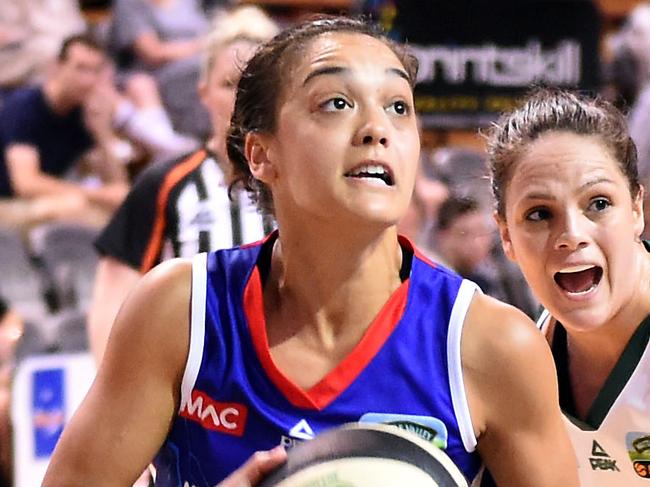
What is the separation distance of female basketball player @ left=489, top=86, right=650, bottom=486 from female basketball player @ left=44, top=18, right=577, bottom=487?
32 centimetres

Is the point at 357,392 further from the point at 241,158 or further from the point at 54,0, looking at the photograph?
the point at 54,0

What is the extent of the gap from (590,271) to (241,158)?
24.9 inches

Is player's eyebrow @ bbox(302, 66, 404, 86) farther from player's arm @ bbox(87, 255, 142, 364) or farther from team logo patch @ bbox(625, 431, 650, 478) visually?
player's arm @ bbox(87, 255, 142, 364)

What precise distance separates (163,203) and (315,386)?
4.80ft

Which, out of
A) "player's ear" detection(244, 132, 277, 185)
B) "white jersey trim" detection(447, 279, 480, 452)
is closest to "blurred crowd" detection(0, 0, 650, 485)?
"player's ear" detection(244, 132, 277, 185)

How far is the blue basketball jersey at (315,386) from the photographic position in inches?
66.2

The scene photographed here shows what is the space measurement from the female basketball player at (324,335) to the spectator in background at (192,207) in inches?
45.3

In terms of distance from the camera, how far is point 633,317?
2.23 meters

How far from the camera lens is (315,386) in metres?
1.71

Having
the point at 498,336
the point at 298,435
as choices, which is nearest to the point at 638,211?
the point at 498,336

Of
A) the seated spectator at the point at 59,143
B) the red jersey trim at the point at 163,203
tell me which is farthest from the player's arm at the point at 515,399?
the seated spectator at the point at 59,143

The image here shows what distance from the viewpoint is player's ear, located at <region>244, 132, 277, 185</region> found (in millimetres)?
1841

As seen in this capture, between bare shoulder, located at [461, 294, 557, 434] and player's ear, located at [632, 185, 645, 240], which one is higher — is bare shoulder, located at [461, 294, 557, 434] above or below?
below

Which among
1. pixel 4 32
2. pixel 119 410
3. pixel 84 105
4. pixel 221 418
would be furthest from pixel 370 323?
pixel 4 32
